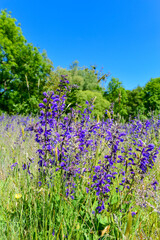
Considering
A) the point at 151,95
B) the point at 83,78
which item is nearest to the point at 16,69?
the point at 83,78

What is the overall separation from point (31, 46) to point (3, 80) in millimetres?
5088

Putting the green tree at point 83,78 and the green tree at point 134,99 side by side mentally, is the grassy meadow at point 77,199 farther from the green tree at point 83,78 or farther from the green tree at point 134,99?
the green tree at point 134,99

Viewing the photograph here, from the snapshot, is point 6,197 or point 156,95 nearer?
point 6,197

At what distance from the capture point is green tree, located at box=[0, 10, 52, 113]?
16.6 metres

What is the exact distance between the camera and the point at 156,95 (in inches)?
1129

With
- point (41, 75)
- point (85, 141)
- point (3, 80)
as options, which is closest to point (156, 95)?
point (41, 75)

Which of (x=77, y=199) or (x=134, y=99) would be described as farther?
(x=134, y=99)

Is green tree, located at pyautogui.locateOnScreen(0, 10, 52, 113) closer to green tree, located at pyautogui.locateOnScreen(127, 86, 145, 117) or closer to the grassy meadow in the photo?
the grassy meadow

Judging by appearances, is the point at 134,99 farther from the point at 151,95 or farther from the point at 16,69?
the point at 16,69

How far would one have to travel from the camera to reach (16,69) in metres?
17.5

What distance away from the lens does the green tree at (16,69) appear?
54.5 ft

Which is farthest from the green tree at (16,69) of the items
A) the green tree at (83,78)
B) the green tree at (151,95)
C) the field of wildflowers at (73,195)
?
the green tree at (151,95)

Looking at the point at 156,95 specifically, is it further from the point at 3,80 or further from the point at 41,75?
the point at 3,80

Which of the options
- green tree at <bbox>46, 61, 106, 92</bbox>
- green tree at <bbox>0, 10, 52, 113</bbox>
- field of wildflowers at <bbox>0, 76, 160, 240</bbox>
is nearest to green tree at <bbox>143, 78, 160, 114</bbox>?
green tree at <bbox>46, 61, 106, 92</bbox>
